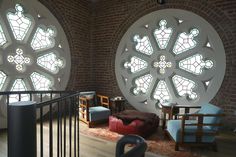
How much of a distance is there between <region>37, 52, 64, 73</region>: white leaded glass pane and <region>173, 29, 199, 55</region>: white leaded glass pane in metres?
2.79

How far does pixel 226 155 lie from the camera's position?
302 cm

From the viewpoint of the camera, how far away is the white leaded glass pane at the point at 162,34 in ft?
16.2

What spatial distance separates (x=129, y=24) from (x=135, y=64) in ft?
3.38

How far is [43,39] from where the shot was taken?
16.3 feet

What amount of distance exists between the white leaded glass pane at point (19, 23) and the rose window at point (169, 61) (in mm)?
2276


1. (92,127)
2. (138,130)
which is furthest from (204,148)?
(92,127)

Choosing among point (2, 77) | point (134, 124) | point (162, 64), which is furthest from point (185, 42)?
point (2, 77)

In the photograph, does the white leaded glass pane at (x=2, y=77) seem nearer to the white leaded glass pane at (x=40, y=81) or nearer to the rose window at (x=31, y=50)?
the rose window at (x=31, y=50)

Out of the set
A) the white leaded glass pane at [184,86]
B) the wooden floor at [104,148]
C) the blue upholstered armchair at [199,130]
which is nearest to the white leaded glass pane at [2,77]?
the wooden floor at [104,148]

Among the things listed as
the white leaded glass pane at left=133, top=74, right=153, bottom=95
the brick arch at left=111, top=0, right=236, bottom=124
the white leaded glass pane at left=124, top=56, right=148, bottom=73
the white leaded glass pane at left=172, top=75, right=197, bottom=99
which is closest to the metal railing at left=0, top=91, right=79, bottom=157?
the white leaded glass pane at left=133, top=74, right=153, bottom=95

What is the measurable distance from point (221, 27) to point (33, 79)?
13.6 feet

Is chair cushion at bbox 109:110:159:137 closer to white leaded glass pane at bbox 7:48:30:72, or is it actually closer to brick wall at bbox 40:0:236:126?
brick wall at bbox 40:0:236:126

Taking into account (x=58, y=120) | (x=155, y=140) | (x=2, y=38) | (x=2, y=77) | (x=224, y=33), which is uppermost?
(x=224, y=33)

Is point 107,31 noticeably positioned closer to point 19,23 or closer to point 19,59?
point 19,23
